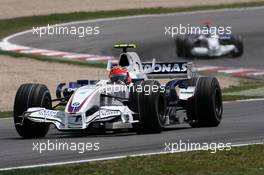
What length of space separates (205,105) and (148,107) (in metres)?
2.04

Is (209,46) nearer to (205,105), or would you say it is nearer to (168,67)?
(168,67)

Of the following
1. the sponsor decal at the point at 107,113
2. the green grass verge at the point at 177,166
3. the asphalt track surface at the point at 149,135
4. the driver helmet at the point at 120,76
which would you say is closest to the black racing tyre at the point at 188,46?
the asphalt track surface at the point at 149,135

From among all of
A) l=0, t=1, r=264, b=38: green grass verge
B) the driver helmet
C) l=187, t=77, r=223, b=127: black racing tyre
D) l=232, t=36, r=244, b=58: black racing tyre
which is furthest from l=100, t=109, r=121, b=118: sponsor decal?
l=0, t=1, r=264, b=38: green grass verge

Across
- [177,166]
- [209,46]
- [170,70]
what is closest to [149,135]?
[170,70]

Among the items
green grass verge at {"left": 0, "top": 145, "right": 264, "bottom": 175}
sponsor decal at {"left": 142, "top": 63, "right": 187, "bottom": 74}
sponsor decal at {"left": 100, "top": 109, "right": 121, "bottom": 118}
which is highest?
sponsor decal at {"left": 142, "top": 63, "right": 187, "bottom": 74}

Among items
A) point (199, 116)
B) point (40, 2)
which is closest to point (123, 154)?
point (199, 116)

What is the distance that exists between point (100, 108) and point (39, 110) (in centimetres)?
97

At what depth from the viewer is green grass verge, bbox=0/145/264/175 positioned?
11.4 metres

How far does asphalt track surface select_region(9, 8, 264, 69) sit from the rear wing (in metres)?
15.3

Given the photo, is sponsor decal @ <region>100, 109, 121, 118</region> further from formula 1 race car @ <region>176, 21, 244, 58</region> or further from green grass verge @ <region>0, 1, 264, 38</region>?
green grass verge @ <region>0, 1, 264, 38</region>

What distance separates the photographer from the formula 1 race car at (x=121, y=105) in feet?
51.3

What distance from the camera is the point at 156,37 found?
1563 inches

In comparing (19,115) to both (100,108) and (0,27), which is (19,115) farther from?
(0,27)

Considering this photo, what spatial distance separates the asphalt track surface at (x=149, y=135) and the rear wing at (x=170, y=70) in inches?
38.2
